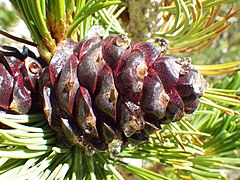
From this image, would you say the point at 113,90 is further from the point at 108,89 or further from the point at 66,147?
the point at 66,147

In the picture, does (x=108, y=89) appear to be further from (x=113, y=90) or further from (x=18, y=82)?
(x=18, y=82)

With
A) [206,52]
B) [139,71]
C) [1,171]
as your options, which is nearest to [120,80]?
[139,71]

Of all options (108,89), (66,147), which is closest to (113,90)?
(108,89)

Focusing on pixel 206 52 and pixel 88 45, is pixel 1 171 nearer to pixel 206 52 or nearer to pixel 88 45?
pixel 88 45
